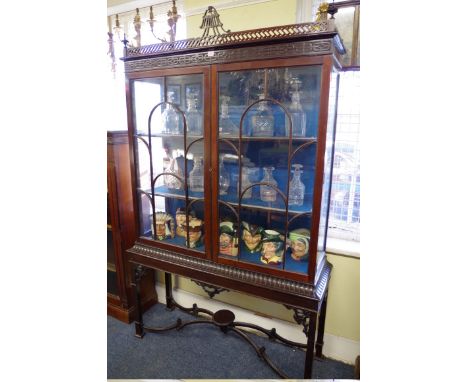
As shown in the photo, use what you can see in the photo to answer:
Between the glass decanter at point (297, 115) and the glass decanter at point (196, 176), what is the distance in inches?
19.1

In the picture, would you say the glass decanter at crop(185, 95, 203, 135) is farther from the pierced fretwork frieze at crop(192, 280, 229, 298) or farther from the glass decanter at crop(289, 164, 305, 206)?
the pierced fretwork frieze at crop(192, 280, 229, 298)

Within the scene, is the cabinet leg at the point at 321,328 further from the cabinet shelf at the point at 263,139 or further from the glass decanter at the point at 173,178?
the glass decanter at the point at 173,178

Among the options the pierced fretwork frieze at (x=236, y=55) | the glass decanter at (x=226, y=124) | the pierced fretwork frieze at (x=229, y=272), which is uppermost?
the pierced fretwork frieze at (x=236, y=55)

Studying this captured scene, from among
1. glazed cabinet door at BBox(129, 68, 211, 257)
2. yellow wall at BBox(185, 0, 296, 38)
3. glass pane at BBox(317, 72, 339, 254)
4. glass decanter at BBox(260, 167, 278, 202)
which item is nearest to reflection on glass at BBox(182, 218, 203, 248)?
glazed cabinet door at BBox(129, 68, 211, 257)

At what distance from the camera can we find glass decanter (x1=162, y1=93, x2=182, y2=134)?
132 centimetres

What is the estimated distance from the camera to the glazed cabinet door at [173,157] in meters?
1.25

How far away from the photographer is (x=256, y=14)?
1347 millimetres

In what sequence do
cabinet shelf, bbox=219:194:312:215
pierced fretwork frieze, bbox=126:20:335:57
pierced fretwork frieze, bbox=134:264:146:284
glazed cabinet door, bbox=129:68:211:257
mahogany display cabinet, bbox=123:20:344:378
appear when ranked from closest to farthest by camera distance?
pierced fretwork frieze, bbox=126:20:335:57, mahogany display cabinet, bbox=123:20:344:378, cabinet shelf, bbox=219:194:312:215, glazed cabinet door, bbox=129:68:211:257, pierced fretwork frieze, bbox=134:264:146:284

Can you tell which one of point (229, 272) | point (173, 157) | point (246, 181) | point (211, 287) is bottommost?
point (211, 287)

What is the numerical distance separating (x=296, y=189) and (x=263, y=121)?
34 cm

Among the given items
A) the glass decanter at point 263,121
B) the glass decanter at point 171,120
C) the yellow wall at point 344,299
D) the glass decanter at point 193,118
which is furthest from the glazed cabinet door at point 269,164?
the yellow wall at point 344,299

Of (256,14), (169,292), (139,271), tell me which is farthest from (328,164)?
(169,292)

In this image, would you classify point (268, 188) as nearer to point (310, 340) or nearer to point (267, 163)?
point (267, 163)
